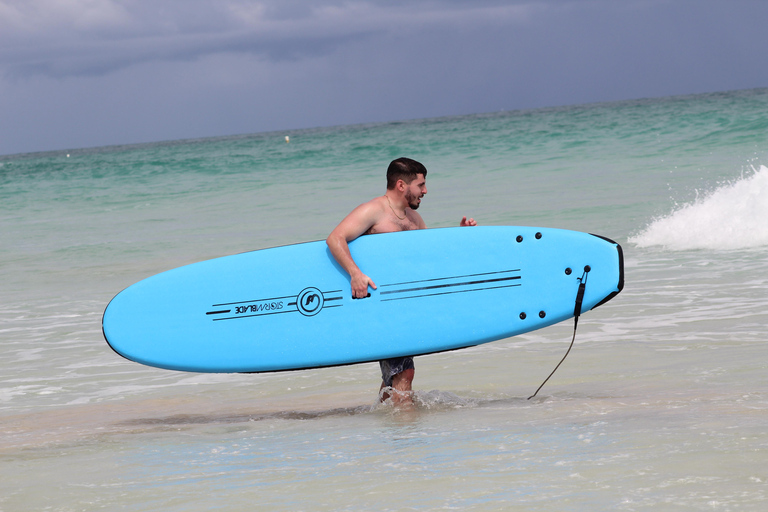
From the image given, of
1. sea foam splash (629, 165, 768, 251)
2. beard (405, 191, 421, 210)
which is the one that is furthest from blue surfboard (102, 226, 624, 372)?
sea foam splash (629, 165, 768, 251)

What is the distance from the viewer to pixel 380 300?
12.1 feet

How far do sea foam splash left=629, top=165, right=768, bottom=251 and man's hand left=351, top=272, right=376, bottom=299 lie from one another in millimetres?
4414

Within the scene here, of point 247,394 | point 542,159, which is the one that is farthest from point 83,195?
point 247,394

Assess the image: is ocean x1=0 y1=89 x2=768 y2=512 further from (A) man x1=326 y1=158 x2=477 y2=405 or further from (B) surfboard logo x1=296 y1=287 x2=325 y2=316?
(B) surfboard logo x1=296 y1=287 x2=325 y2=316

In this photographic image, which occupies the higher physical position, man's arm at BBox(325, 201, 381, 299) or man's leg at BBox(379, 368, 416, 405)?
man's arm at BBox(325, 201, 381, 299)

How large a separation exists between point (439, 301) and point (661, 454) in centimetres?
129

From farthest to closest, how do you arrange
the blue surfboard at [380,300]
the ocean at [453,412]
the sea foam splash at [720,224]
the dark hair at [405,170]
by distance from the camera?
the sea foam splash at [720,224] → the blue surfboard at [380,300] → the dark hair at [405,170] → the ocean at [453,412]

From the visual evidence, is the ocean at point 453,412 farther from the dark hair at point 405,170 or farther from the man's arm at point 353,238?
the dark hair at point 405,170

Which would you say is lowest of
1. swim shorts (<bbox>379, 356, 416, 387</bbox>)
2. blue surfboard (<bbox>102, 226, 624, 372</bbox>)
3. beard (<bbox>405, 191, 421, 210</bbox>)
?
swim shorts (<bbox>379, 356, 416, 387</bbox>)

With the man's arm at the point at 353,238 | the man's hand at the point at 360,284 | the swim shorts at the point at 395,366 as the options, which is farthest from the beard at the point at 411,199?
the swim shorts at the point at 395,366

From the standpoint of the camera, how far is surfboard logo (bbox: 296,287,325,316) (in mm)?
3717

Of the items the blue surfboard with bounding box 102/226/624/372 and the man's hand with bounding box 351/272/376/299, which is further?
the blue surfboard with bounding box 102/226/624/372

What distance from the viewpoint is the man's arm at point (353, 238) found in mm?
3547

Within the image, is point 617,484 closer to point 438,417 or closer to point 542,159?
point 438,417
